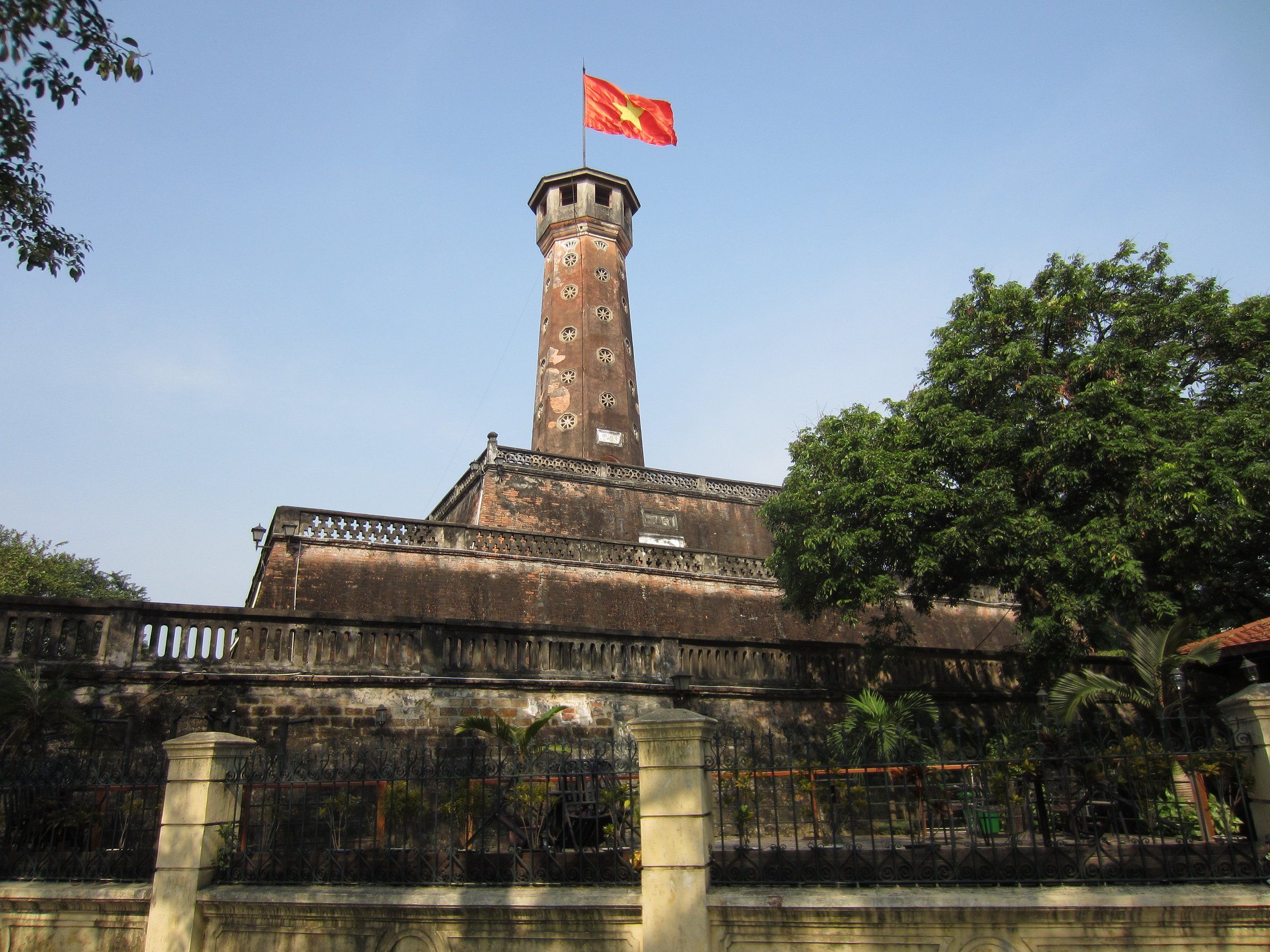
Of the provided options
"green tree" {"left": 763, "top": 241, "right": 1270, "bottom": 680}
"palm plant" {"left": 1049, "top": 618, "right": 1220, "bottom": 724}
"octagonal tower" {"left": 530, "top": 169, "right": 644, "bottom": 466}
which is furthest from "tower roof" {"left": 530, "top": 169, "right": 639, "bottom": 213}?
"palm plant" {"left": 1049, "top": 618, "right": 1220, "bottom": 724}

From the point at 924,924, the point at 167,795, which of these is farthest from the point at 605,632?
the point at 924,924

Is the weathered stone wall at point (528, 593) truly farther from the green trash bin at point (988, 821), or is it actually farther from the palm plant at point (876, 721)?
the green trash bin at point (988, 821)

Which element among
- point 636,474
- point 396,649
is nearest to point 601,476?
point 636,474

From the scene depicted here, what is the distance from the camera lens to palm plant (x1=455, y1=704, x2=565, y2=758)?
907 cm

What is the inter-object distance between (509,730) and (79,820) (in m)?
3.94

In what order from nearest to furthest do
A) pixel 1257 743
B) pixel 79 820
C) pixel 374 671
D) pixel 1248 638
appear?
pixel 1257 743
pixel 79 820
pixel 374 671
pixel 1248 638

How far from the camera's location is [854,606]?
13.8 meters

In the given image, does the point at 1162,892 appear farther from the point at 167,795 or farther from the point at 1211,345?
the point at 1211,345

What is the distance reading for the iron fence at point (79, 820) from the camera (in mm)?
7168

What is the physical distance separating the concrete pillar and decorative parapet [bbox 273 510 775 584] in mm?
11443

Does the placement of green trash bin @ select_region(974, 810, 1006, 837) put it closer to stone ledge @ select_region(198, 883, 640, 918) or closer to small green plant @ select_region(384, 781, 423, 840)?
stone ledge @ select_region(198, 883, 640, 918)

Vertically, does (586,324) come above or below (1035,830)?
above

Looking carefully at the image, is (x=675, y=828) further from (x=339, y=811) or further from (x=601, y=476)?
(x=601, y=476)

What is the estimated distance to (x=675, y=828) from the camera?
19.7 ft
